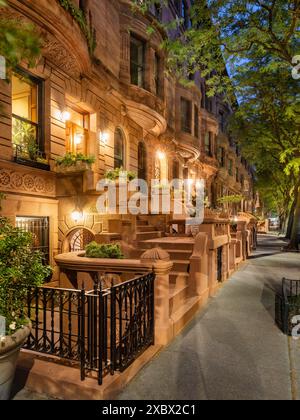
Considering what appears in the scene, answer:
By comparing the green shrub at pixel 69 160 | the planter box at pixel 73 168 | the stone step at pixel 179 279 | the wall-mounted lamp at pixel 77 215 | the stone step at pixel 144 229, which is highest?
the green shrub at pixel 69 160

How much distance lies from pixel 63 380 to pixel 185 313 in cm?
329

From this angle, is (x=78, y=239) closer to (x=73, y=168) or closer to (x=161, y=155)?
(x=73, y=168)

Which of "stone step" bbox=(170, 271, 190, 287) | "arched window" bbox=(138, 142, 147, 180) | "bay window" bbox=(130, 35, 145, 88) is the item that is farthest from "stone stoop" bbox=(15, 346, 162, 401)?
"bay window" bbox=(130, 35, 145, 88)

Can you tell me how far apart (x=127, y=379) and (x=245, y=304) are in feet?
16.3

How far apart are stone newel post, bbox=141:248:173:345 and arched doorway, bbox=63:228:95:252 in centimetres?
500

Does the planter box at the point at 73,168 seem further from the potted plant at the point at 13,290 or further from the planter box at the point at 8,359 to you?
the planter box at the point at 8,359

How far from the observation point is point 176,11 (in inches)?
835

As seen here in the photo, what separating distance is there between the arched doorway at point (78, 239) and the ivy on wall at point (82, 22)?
672cm

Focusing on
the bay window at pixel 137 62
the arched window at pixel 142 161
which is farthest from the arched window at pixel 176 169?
the bay window at pixel 137 62

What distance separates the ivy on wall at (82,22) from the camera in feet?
28.8

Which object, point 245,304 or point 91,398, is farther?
point 245,304
